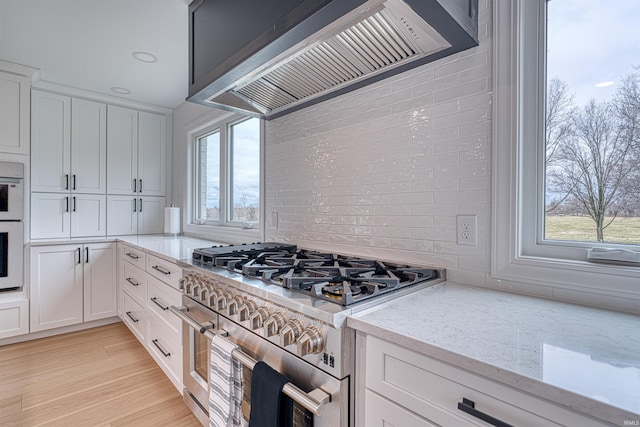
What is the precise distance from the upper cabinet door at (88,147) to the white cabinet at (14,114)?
396 mm

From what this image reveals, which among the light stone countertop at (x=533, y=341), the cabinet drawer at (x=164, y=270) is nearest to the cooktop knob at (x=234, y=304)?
Result: the light stone countertop at (x=533, y=341)

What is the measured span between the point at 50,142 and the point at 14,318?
1.67 meters

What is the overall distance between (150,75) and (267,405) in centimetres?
301

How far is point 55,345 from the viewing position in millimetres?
2777

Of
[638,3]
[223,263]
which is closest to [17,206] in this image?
[223,263]

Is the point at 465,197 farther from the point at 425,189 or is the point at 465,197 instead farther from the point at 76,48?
the point at 76,48

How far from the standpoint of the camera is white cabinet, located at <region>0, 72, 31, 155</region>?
8.87 ft

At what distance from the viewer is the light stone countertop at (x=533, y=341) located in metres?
0.52

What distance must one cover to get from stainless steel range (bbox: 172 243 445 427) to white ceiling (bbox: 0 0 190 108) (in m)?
1.58

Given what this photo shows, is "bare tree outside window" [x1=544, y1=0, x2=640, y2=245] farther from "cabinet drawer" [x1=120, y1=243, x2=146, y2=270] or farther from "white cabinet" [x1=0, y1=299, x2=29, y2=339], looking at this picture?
"white cabinet" [x1=0, y1=299, x2=29, y2=339]

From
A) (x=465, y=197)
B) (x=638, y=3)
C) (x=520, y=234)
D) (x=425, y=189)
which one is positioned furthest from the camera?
(x=425, y=189)

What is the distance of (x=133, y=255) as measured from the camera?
274cm

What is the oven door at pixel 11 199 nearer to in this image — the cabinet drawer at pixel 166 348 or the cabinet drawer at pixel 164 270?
the cabinet drawer at pixel 164 270

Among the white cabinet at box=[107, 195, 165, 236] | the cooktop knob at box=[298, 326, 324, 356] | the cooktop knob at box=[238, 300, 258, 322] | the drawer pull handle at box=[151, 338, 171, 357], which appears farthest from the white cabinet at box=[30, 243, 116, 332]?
the cooktop knob at box=[298, 326, 324, 356]
